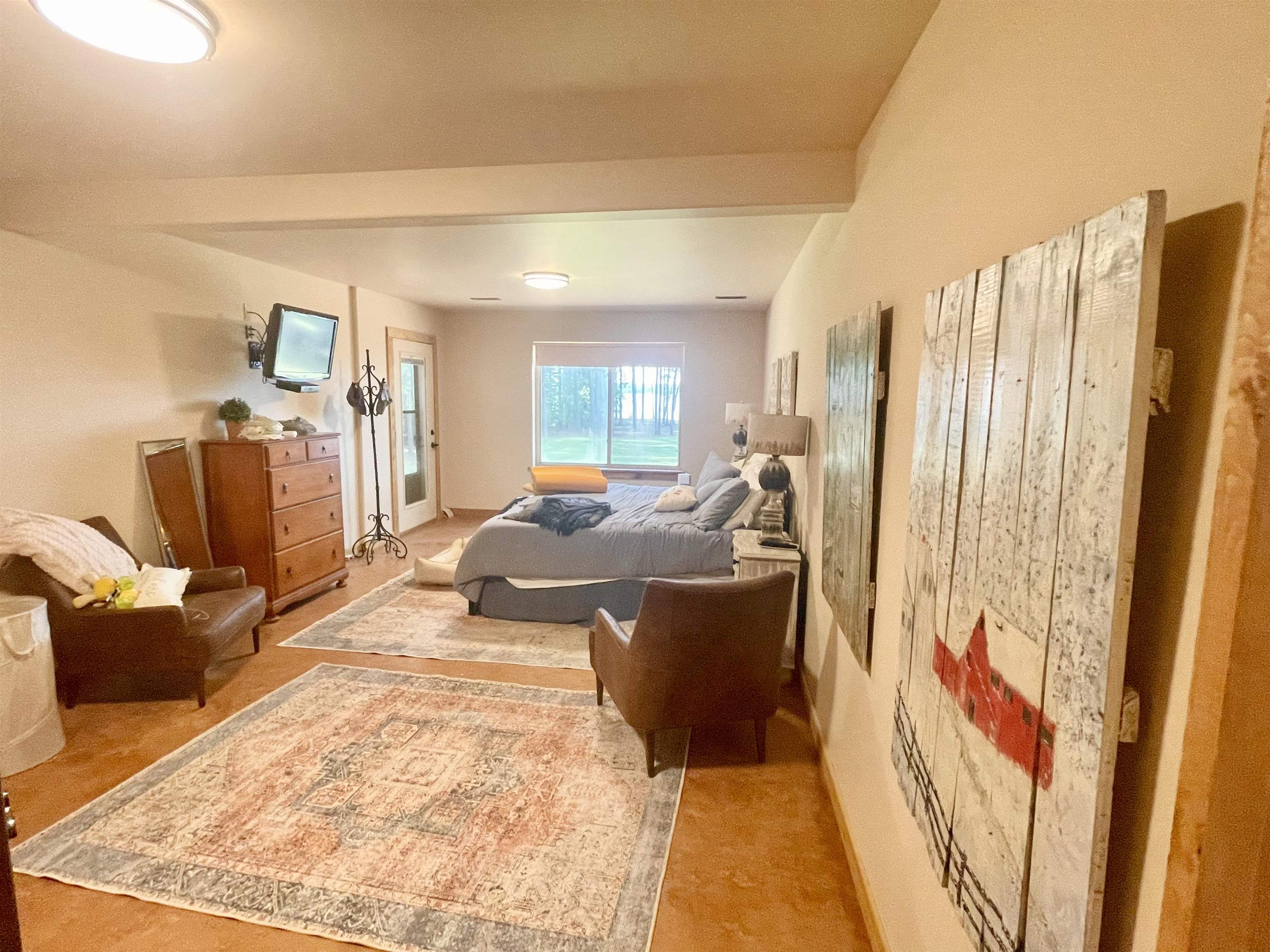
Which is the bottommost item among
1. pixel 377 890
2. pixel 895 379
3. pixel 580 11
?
pixel 377 890

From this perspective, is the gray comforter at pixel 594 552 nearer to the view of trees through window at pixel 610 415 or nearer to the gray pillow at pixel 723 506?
the gray pillow at pixel 723 506

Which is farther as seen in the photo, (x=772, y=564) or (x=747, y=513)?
(x=747, y=513)

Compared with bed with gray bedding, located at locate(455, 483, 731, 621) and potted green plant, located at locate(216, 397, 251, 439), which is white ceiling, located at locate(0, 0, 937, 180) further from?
bed with gray bedding, located at locate(455, 483, 731, 621)

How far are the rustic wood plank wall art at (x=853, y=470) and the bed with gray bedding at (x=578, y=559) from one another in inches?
55.4

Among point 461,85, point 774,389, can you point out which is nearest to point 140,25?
point 461,85

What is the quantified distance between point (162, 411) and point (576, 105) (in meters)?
3.29

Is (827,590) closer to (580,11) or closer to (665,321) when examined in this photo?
(580,11)

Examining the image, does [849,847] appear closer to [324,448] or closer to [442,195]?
[442,195]

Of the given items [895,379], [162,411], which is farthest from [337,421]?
[895,379]

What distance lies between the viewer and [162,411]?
366 cm

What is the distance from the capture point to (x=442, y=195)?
2.45m

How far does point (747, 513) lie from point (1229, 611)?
133 inches

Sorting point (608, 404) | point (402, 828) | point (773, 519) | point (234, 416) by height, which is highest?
point (608, 404)

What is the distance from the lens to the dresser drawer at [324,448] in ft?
14.1
